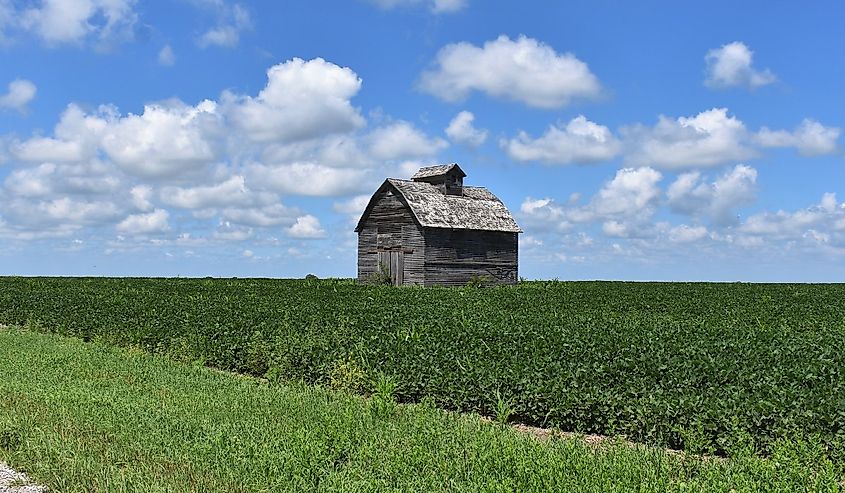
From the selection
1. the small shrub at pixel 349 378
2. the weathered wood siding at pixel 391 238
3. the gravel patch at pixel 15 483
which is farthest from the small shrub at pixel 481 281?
the gravel patch at pixel 15 483

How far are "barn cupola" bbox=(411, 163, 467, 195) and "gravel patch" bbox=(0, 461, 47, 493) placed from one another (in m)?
39.8

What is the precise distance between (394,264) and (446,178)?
717 cm

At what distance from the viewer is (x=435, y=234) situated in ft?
139

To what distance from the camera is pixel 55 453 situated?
8.06 meters

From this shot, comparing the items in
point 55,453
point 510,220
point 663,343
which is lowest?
point 55,453

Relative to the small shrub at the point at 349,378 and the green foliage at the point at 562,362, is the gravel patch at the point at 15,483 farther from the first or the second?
the green foliage at the point at 562,362

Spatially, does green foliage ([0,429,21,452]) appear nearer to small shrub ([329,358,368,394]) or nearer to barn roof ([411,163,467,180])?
small shrub ([329,358,368,394])

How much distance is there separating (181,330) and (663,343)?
37.9ft

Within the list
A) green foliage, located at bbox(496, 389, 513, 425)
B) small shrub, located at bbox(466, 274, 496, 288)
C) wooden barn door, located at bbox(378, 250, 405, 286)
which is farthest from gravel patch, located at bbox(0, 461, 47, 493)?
small shrub, located at bbox(466, 274, 496, 288)

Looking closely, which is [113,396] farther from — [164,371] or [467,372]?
[467,372]

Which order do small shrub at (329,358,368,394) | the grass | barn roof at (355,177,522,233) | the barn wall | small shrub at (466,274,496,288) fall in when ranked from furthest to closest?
small shrub at (466,274,496,288) < barn roof at (355,177,522,233) < the barn wall < small shrub at (329,358,368,394) < the grass

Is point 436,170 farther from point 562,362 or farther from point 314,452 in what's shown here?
point 314,452

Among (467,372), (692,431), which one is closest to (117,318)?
(467,372)

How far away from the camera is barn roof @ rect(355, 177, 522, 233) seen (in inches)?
1674
